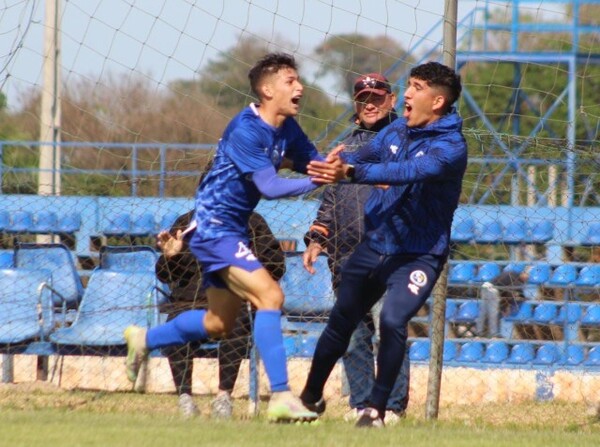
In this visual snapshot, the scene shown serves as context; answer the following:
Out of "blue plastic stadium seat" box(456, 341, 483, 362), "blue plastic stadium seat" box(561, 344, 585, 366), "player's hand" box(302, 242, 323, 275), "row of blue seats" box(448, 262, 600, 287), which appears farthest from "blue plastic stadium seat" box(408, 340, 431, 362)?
"player's hand" box(302, 242, 323, 275)

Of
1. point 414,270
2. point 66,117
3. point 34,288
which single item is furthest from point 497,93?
point 414,270

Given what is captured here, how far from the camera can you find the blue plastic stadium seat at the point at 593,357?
10.6 metres

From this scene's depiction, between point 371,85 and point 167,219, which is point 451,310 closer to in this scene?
point 167,219

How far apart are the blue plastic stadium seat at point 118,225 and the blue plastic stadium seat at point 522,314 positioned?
398cm

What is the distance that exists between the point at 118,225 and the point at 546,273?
4457 millimetres

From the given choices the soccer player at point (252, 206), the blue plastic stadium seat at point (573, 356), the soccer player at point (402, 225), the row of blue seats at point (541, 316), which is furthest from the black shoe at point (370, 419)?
the blue plastic stadium seat at point (573, 356)

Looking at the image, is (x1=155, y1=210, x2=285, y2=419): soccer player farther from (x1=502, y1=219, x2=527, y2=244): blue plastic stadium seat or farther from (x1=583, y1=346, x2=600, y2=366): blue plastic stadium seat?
(x1=502, y1=219, x2=527, y2=244): blue plastic stadium seat

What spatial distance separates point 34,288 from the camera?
36.2ft

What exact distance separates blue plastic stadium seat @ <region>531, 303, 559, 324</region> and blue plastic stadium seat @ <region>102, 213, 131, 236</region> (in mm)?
4168

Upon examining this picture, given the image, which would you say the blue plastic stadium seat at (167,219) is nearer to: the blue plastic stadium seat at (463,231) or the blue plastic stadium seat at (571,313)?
the blue plastic stadium seat at (463,231)

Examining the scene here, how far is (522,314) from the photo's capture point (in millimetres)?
11383

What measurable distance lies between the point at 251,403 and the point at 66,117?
51.8 ft

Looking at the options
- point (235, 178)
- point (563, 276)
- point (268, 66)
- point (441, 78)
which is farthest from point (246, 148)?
point (563, 276)

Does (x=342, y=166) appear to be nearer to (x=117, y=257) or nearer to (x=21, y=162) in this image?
(x=117, y=257)
